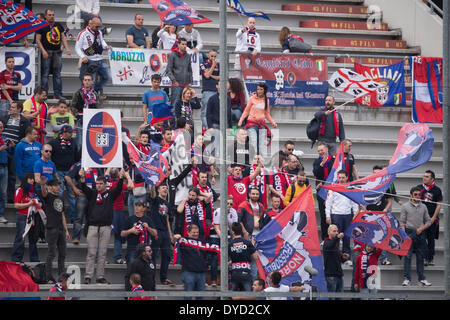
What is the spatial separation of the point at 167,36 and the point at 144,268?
6.02m

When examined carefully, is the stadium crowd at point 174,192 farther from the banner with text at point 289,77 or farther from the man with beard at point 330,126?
the banner with text at point 289,77

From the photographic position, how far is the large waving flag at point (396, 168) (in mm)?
12172

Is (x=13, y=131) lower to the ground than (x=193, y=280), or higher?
higher

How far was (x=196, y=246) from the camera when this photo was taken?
A: 12.4 metres

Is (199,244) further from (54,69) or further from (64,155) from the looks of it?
(54,69)

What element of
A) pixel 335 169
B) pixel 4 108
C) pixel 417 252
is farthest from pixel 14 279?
pixel 417 252

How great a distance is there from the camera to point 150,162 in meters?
12.1

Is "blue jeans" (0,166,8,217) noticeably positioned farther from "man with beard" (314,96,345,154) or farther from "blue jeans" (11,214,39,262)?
"man with beard" (314,96,345,154)

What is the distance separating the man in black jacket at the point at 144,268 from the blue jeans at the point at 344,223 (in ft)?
8.78

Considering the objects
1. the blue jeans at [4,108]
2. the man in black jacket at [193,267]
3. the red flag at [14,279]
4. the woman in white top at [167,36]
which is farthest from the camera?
the woman in white top at [167,36]

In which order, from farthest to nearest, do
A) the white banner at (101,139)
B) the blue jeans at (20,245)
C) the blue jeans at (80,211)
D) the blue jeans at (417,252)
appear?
1. the blue jeans at (80,211)
2. the blue jeans at (417,252)
3. the blue jeans at (20,245)
4. the white banner at (101,139)

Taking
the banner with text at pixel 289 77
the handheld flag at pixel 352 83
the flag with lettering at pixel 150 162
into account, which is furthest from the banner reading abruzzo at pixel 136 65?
the flag with lettering at pixel 150 162

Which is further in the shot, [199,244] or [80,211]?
[80,211]
